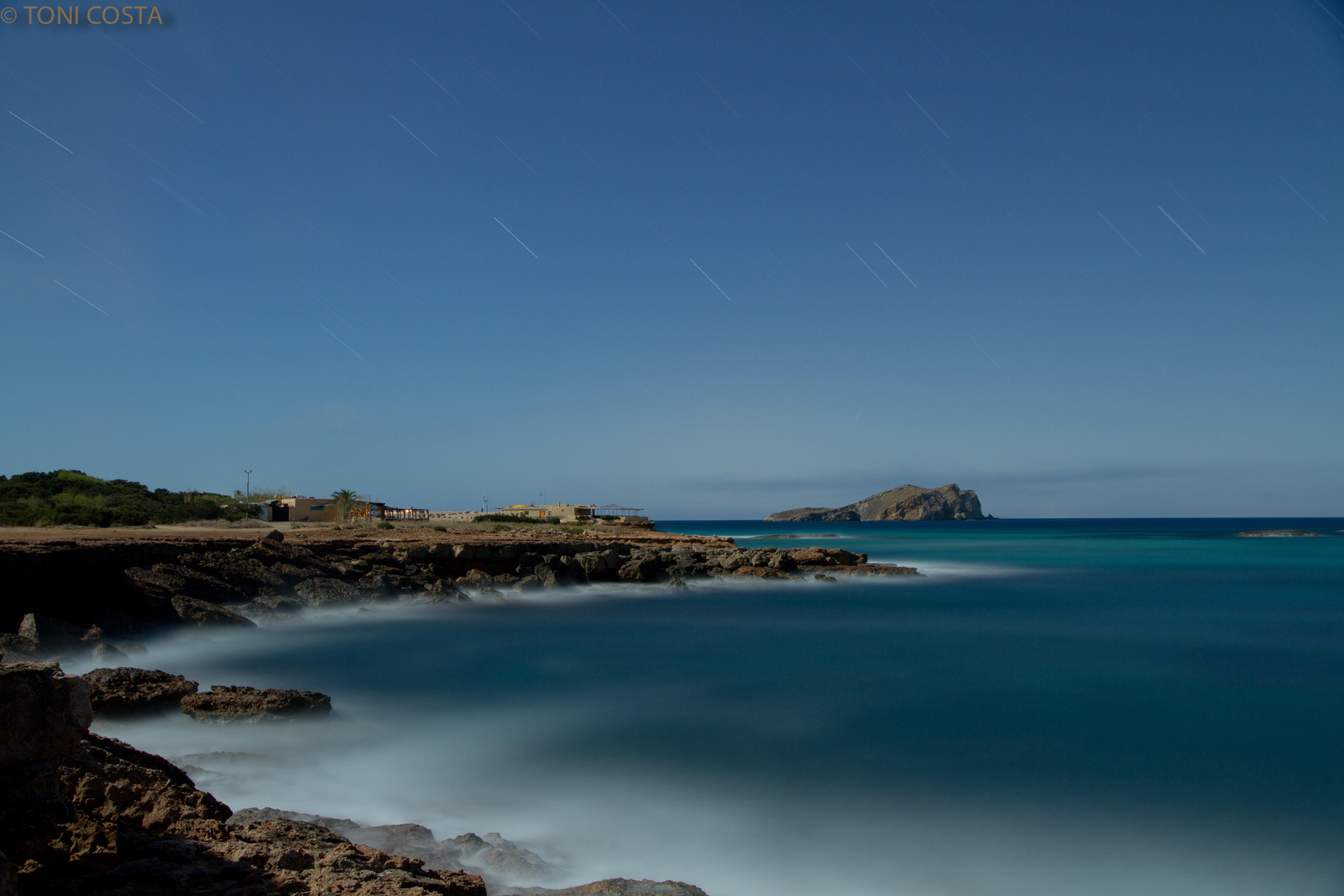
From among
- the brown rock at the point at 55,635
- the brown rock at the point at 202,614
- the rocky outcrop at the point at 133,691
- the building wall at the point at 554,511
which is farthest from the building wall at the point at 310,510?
the rocky outcrop at the point at 133,691

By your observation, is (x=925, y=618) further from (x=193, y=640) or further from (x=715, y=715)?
(x=193, y=640)

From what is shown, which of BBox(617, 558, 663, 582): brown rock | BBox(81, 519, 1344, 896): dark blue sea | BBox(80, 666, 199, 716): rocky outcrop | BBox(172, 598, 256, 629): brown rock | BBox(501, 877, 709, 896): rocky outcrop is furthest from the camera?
BBox(617, 558, 663, 582): brown rock

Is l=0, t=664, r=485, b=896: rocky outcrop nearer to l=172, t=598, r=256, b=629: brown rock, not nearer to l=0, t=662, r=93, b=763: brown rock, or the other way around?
l=0, t=662, r=93, b=763: brown rock

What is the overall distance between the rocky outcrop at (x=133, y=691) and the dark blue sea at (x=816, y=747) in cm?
27

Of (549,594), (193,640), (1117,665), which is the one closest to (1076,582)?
(1117,665)

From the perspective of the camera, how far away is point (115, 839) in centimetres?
310

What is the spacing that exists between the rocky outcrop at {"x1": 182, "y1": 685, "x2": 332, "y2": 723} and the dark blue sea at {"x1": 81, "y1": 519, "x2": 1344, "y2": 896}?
0.59ft

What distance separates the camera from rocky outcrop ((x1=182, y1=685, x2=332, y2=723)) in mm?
6859

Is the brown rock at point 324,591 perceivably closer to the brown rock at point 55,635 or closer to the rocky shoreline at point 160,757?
the rocky shoreline at point 160,757

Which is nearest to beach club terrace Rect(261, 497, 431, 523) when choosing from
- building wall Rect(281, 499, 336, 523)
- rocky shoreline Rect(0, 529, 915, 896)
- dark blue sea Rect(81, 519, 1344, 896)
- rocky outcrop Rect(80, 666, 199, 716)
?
building wall Rect(281, 499, 336, 523)

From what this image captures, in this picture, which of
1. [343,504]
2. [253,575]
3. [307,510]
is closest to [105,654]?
[253,575]

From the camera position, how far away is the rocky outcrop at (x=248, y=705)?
22.5ft

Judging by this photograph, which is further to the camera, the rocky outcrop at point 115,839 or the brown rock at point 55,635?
the brown rock at point 55,635

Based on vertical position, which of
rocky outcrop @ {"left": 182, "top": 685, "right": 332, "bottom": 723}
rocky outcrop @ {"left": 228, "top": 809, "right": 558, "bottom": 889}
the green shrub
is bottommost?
rocky outcrop @ {"left": 228, "top": 809, "right": 558, "bottom": 889}
